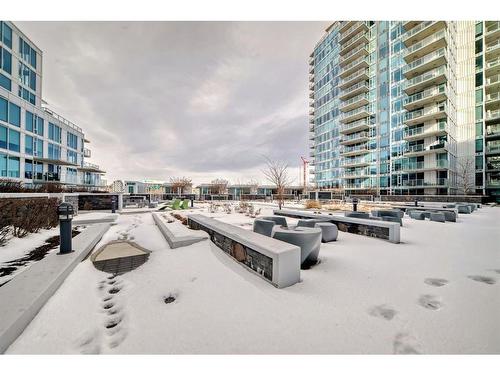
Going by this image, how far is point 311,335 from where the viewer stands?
2330 millimetres

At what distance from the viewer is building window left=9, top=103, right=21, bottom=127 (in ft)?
70.7

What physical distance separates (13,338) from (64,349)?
2.10 ft

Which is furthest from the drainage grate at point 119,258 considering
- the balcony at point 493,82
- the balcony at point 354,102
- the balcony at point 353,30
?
the balcony at point 353,30

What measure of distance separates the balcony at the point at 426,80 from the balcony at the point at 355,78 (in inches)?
408

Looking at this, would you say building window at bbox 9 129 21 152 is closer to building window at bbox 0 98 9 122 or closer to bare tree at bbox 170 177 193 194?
building window at bbox 0 98 9 122

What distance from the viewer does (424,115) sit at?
105 ft

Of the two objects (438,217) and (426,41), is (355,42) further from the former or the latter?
(438,217)

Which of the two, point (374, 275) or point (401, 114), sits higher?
point (401, 114)

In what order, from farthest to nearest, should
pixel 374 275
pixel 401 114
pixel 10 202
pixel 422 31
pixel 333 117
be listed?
pixel 333 117 → pixel 401 114 → pixel 422 31 → pixel 10 202 → pixel 374 275

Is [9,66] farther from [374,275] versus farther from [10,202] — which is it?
[374,275]

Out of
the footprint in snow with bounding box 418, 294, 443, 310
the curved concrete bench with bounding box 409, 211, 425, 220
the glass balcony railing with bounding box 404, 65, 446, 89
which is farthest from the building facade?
the glass balcony railing with bounding box 404, 65, 446, 89

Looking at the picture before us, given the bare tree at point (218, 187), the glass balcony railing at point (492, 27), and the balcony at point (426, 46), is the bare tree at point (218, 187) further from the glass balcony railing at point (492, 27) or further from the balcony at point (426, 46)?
the glass balcony railing at point (492, 27)

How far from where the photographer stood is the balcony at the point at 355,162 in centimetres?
4322
